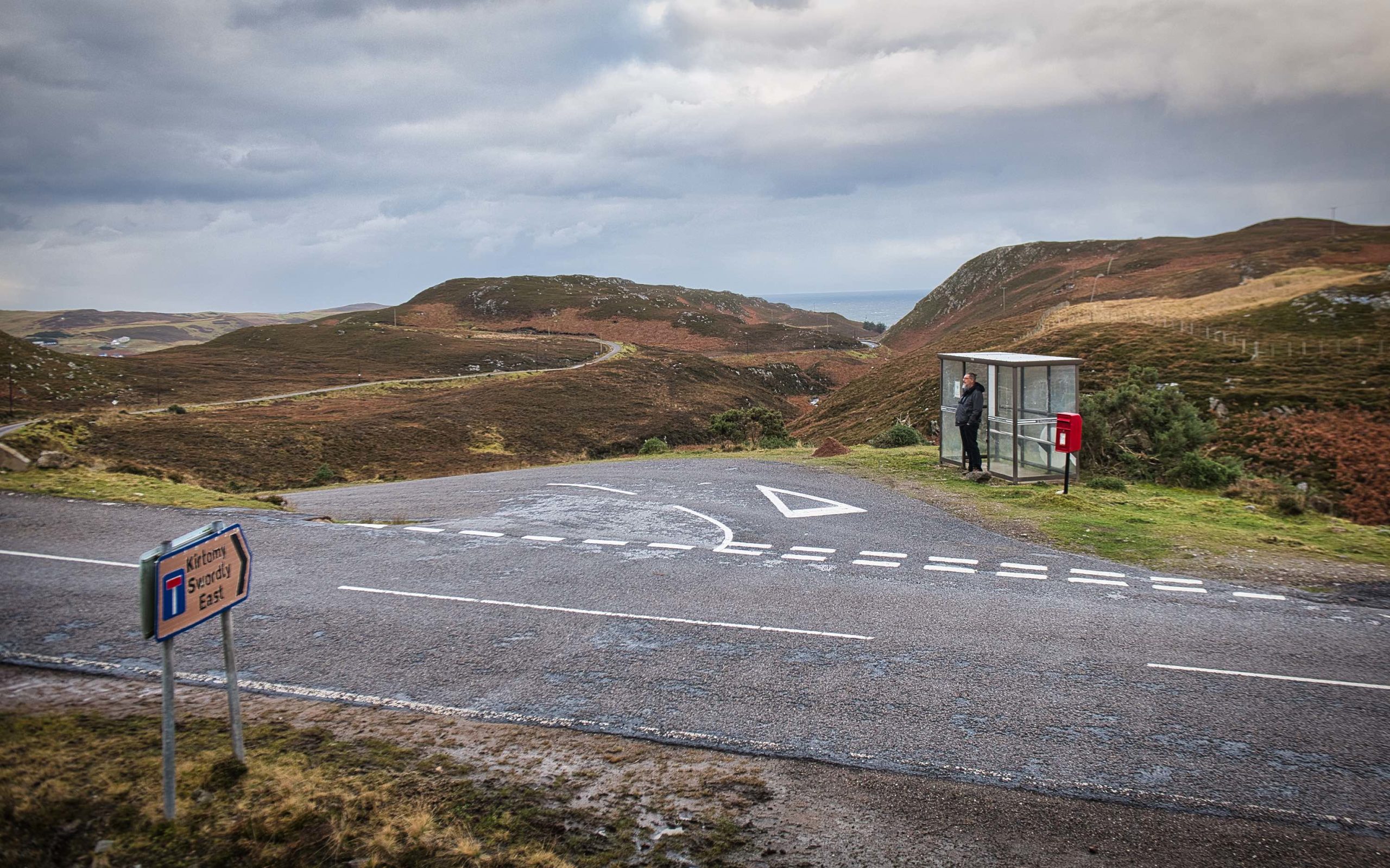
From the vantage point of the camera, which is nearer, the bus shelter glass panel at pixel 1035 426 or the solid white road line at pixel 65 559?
the solid white road line at pixel 65 559

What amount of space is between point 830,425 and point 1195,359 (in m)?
22.2

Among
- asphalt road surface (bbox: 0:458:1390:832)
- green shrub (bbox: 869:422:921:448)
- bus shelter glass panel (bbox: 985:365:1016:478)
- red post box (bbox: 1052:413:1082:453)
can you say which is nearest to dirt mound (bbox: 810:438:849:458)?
green shrub (bbox: 869:422:921:448)

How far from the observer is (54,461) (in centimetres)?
1819

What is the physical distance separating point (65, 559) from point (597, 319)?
13997cm

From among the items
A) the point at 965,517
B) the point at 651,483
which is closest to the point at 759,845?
the point at 965,517

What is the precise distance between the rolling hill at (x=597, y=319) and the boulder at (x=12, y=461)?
362 ft

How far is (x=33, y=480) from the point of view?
54.2ft

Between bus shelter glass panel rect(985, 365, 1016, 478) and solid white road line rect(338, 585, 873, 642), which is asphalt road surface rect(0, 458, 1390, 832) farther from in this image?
bus shelter glass panel rect(985, 365, 1016, 478)

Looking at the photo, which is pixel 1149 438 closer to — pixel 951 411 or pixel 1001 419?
pixel 951 411

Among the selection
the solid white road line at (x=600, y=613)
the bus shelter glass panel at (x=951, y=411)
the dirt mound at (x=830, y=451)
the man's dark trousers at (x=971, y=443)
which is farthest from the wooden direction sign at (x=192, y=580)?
the dirt mound at (x=830, y=451)

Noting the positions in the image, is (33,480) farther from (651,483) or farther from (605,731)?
(605,731)

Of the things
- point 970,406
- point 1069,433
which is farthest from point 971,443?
point 1069,433

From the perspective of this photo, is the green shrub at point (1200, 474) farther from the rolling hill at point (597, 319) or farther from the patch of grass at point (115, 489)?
the rolling hill at point (597, 319)

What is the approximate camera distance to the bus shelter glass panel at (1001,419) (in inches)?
731
